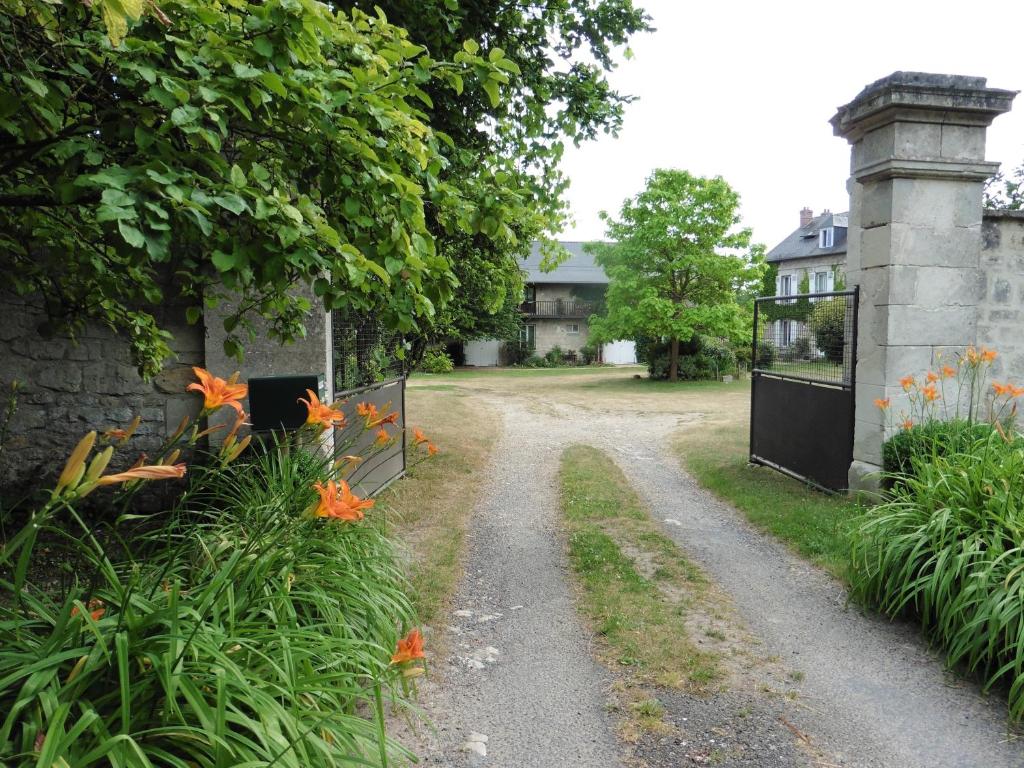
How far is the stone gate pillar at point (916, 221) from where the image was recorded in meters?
6.49

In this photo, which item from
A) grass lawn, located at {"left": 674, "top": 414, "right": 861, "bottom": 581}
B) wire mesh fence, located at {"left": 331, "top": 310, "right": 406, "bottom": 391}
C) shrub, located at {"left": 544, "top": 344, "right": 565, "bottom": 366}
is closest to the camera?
grass lawn, located at {"left": 674, "top": 414, "right": 861, "bottom": 581}

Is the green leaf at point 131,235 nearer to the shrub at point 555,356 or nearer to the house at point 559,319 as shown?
the house at point 559,319

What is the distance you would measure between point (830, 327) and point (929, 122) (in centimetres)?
214

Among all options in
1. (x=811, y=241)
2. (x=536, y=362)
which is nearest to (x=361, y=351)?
(x=536, y=362)

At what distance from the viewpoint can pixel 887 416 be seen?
667 centimetres

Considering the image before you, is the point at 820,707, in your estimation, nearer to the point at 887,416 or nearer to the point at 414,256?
the point at 414,256

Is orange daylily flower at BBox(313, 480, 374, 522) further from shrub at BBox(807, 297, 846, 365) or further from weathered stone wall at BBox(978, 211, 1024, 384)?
weathered stone wall at BBox(978, 211, 1024, 384)

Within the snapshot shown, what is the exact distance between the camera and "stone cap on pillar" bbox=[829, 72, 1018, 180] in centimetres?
642

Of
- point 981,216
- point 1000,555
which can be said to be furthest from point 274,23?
point 981,216

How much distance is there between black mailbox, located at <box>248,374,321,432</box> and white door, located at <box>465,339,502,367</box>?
36.4 m

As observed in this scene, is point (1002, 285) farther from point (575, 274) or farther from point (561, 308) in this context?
point (575, 274)

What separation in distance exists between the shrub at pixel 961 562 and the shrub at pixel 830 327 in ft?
8.61

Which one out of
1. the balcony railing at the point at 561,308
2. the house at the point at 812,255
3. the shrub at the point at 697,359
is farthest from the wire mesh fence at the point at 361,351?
the balcony railing at the point at 561,308

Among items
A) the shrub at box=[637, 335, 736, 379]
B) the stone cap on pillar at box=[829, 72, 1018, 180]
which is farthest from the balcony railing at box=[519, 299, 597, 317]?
the stone cap on pillar at box=[829, 72, 1018, 180]
